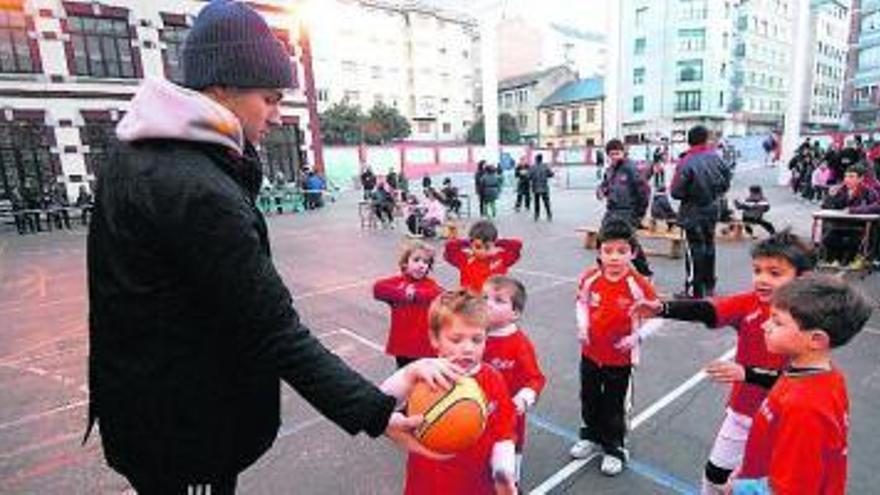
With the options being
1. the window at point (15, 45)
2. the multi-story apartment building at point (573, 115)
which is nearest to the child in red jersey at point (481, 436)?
the window at point (15, 45)

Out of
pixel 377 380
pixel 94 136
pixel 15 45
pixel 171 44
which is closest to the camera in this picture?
pixel 377 380

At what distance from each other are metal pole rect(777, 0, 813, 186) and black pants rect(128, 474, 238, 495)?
75.0 ft

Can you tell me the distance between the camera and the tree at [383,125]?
5225 cm

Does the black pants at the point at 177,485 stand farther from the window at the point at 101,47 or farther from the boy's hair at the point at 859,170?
the window at the point at 101,47

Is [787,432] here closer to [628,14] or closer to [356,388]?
[356,388]

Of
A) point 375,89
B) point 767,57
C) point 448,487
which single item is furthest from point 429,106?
point 448,487

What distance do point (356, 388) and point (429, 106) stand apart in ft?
215

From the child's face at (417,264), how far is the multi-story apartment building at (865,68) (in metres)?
71.9

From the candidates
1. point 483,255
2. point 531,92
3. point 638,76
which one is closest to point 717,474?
point 483,255

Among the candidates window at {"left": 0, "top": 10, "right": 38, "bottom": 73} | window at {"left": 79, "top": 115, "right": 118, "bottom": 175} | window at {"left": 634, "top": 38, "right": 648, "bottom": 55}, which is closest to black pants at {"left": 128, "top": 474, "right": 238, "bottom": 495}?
window at {"left": 79, "top": 115, "right": 118, "bottom": 175}

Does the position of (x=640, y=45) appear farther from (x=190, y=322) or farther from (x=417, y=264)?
(x=190, y=322)

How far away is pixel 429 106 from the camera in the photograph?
6512cm

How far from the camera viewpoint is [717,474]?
2904 mm

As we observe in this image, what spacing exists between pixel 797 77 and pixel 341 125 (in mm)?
37833
